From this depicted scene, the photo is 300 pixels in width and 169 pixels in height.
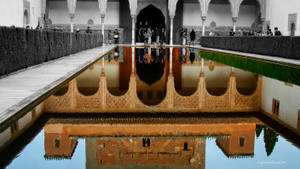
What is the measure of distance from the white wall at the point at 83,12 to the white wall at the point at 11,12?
479 cm

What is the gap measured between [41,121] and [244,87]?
10.1 ft

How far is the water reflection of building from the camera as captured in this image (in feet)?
5.84

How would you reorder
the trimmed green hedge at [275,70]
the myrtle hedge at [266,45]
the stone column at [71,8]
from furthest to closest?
the stone column at [71,8] → the myrtle hedge at [266,45] → the trimmed green hedge at [275,70]

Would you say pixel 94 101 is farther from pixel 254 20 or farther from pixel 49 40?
pixel 254 20

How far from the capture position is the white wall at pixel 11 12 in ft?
58.2

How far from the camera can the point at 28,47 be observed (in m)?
6.96

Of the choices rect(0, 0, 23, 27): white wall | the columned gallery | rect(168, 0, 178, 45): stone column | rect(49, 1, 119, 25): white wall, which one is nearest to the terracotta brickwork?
rect(0, 0, 23, 27): white wall

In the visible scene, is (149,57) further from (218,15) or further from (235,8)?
(218,15)

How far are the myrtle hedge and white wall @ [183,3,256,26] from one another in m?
7.29

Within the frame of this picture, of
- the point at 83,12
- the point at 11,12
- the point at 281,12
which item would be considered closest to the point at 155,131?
the point at 11,12

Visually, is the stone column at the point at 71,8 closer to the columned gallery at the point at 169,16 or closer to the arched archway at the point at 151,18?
the columned gallery at the point at 169,16

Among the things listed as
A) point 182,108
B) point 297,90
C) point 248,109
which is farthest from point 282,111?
point 297,90

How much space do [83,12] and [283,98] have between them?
21977mm

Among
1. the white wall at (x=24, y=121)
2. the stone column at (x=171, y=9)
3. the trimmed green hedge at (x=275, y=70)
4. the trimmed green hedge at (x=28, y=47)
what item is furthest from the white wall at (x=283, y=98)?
the stone column at (x=171, y=9)
